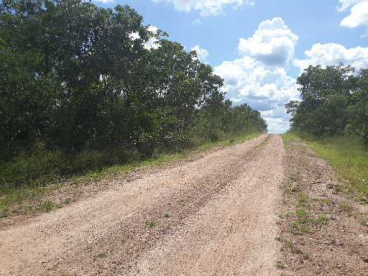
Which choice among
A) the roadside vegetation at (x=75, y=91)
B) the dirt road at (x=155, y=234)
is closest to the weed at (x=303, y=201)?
the dirt road at (x=155, y=234)

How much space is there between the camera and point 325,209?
292 inches

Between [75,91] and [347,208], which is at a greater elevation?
[75,91]

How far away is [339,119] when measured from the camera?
32.3 m

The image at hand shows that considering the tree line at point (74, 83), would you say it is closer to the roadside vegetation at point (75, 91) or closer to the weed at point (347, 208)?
the roadside vegetation at point (75, 91)

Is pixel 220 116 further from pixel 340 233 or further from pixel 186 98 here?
pixel 340 233

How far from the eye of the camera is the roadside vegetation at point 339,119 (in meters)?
13.0

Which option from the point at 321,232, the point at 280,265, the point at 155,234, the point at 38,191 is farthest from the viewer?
the point at 38,191

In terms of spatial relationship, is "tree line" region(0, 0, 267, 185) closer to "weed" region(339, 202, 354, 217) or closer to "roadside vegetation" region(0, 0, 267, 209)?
"roadside vegetation" region(0, 0, 267, 209)

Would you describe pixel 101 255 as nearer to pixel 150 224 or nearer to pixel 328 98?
pixel 150 224

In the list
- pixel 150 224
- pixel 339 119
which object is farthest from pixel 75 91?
pixel 339 119

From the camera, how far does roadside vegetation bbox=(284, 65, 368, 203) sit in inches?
511

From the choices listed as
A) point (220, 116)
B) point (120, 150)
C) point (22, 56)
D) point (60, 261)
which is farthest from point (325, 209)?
point (220, 116)

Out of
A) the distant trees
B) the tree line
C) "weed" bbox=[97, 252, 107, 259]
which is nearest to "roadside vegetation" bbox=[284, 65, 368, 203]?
the distant trees

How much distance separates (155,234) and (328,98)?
31.5 meters
